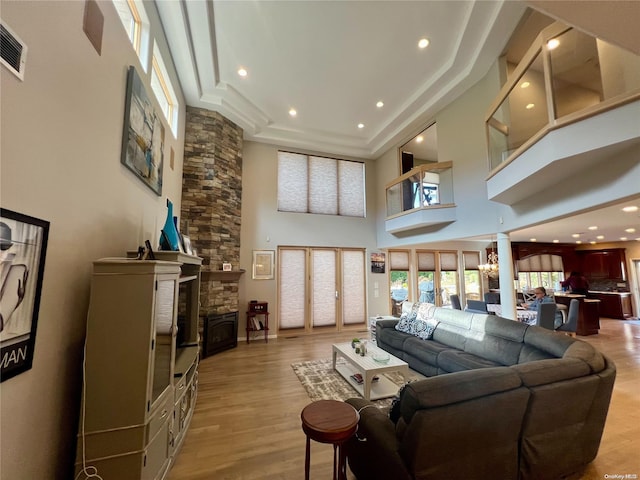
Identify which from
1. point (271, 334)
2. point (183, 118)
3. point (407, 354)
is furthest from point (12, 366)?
point (271, 334)

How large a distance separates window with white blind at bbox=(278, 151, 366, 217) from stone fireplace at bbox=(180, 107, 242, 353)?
68.1 inches

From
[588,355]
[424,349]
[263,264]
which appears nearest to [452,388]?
Answer: [588,355]

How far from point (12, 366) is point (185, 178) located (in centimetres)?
449

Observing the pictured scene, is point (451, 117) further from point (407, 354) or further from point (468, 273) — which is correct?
point (468, 273)

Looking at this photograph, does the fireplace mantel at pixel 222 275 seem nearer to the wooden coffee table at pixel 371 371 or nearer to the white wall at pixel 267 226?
the white wall at pixel 267 226

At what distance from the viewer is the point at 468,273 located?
361 inches

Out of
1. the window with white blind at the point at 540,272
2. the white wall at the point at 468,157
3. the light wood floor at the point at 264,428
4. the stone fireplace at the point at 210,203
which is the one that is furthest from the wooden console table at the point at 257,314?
the window with white blind at the point at 540,272

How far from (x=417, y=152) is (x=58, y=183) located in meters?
7.51

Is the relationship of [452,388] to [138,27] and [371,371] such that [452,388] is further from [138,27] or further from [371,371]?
[138,27]

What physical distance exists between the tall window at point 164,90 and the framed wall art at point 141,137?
664mm

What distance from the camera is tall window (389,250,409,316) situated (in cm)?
802

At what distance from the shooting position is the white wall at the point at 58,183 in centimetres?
131

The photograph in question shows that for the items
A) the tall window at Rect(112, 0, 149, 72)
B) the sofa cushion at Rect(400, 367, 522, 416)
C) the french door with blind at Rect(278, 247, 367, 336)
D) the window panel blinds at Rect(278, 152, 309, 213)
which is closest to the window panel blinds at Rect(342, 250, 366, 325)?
the french door with blind at Rect(278, 247, 367, 336)

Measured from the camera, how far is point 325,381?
3.87 metres
